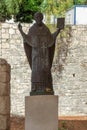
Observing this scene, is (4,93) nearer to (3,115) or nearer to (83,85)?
(3,115)

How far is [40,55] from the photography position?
8094 millimetres

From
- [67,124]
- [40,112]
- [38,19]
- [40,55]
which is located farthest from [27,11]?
[40,112]

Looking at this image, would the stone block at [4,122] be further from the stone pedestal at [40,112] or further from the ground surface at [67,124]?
the ground surface at [67,124]

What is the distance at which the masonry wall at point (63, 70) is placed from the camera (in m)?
16.3

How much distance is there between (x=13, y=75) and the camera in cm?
1628

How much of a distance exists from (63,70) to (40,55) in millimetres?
8375

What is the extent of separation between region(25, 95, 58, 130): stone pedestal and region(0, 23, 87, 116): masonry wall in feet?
27.8

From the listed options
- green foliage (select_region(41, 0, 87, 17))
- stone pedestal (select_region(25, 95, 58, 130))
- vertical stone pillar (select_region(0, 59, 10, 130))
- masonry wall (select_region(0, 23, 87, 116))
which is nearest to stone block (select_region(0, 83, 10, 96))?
vertical stone pillar (select_region(0, 59, 10, 130))

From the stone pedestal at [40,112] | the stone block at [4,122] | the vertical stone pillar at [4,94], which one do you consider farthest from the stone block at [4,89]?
the stone pedestal at [40,112]

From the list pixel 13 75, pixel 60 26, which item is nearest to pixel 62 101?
pixel 13 75

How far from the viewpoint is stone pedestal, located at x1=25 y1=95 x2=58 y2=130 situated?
7770 millimetres

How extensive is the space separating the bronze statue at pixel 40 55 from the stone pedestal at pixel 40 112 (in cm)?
17

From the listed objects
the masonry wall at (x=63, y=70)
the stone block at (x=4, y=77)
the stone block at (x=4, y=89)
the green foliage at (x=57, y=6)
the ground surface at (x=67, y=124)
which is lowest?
the ground surface at (x=67, y=124)

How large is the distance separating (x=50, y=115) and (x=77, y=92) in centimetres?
871
